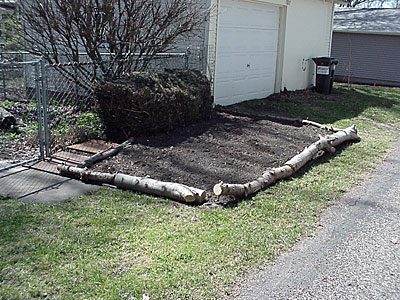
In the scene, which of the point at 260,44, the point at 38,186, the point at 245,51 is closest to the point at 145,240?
the point at 38,186

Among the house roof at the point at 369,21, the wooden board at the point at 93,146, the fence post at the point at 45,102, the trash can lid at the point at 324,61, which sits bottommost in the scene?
the wooden board at the point at 93,146

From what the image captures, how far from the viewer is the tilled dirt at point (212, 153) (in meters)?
5.95

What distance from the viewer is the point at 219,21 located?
10.6m

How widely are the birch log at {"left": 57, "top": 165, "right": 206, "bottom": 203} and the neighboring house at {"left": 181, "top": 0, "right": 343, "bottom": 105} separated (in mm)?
5375

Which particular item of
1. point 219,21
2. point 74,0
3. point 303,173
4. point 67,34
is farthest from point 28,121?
point 303,173

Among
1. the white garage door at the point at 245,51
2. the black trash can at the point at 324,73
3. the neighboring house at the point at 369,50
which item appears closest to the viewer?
the white garage door at the point at 245,51

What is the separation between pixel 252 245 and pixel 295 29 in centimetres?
1114

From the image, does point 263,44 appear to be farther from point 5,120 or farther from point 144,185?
point 144,185

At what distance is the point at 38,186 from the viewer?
5.57m

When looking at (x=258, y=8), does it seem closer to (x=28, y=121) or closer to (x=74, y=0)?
(x=74, y=0)

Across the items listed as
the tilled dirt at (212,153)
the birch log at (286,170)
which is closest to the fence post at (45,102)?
the tilled dirt at (212,153)

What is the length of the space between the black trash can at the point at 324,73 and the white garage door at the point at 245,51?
2.37 meters

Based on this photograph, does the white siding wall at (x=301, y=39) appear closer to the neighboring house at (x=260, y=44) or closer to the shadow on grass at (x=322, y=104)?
the neighboring house at (x=260, y=44)

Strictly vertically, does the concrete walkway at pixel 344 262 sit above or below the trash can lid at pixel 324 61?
below
